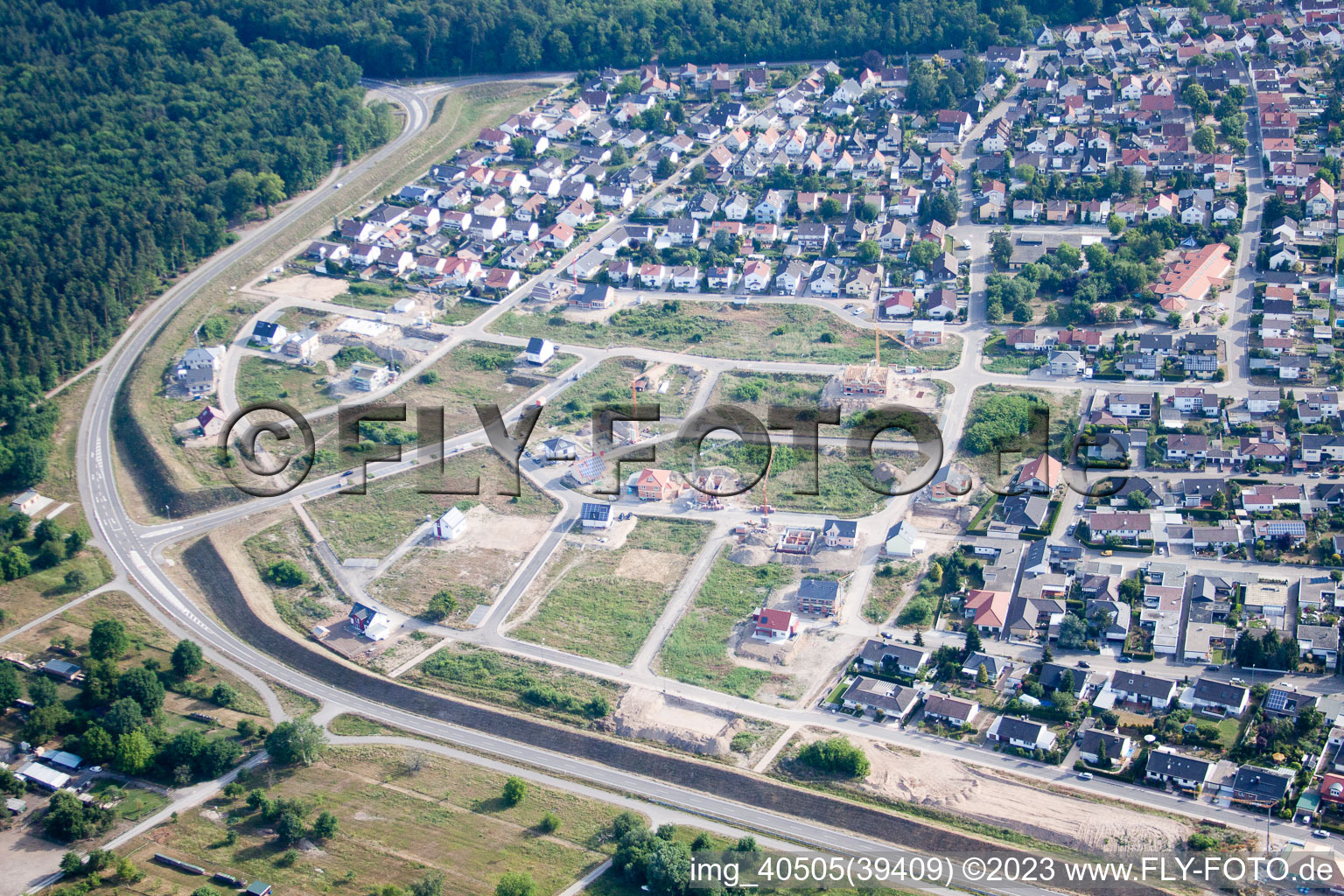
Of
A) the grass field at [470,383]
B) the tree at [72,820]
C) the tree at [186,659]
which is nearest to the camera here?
the tree at [72,820]

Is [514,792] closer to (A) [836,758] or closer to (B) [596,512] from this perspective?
(A) [836,758]

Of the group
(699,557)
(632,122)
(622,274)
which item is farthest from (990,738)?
(632,122)

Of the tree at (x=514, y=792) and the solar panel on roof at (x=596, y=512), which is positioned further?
the solar panel on roof at (x=596, y=512)

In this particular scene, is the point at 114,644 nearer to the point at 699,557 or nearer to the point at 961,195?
the point at 699,557

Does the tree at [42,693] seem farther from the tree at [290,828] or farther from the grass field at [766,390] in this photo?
the grass field at [766,390]

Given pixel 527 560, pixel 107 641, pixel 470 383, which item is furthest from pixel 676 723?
pixel 470 383

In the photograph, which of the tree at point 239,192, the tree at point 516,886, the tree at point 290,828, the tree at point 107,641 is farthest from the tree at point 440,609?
the tree at point 239,192

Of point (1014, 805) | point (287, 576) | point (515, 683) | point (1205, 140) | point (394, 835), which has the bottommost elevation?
point (394, 835)
